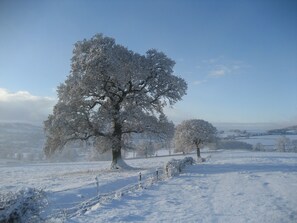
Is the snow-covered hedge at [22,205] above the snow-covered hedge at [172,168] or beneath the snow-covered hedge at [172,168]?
above

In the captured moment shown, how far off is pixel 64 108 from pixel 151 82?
9.52 meters

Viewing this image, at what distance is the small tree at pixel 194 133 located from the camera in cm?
7044

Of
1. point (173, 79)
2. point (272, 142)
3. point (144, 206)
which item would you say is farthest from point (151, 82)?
point (272, 142)

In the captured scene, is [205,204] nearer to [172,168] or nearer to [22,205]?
[22,205]

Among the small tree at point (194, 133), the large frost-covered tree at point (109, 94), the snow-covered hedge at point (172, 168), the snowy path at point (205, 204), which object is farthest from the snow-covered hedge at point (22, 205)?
the small tree at point (194, 133)

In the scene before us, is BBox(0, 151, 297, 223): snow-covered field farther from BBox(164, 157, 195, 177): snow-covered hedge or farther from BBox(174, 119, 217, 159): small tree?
BBox(174, 119, 217, 159): small tree

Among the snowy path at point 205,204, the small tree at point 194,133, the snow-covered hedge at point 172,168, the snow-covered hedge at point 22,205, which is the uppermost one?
the small tree at point 194,133

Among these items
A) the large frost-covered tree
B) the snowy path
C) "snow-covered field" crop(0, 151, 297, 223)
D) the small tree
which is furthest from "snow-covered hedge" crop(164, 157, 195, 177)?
the small tree

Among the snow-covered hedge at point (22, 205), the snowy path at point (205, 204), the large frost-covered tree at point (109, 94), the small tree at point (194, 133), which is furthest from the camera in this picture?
the small tree at point (194, 133)

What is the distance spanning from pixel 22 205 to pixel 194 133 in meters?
62.8

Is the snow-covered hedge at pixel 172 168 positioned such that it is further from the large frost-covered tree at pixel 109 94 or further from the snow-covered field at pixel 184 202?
the large frost-covered tree at pixel 109 94

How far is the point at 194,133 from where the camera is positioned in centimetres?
7019

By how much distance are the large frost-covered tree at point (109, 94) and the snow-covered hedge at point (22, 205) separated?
23070 mm

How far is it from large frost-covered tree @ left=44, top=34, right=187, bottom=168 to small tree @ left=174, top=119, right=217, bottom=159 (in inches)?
1373
